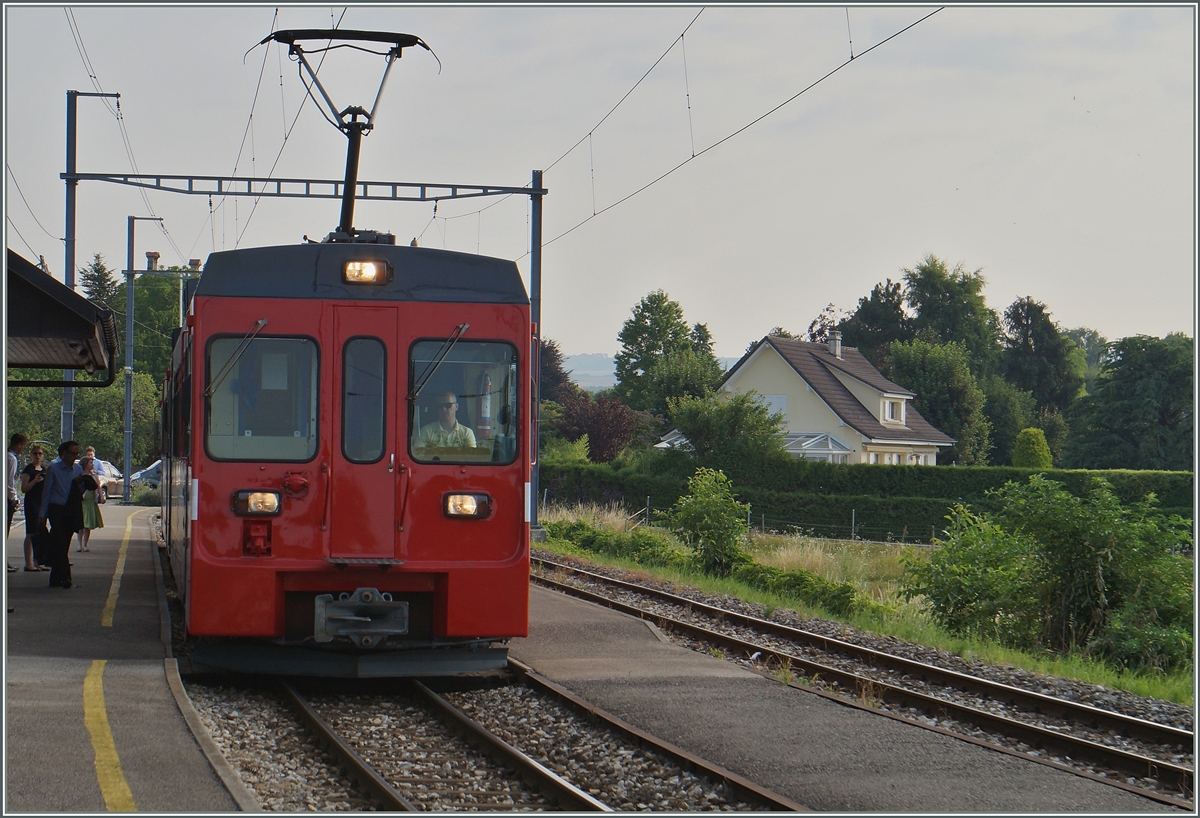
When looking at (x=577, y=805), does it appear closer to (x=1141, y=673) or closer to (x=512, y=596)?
(x=512, y=596)

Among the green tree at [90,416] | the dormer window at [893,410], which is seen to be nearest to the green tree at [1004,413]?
the dormer window at [893,410]

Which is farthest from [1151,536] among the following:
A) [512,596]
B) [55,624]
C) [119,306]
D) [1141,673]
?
[119,306]

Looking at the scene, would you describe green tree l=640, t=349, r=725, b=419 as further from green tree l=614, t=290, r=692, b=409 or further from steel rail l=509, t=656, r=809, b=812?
steel rail l=509, t=656, r=809, b=812

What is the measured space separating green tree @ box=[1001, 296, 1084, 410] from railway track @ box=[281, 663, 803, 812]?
82981 millimetres

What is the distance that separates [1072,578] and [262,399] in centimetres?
902

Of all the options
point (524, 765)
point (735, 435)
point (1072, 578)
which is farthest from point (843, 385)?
point (524, 765)

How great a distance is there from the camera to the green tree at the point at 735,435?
40875mm

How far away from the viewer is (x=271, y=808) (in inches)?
241

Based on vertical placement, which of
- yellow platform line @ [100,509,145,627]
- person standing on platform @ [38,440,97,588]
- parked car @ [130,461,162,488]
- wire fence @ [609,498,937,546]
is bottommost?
wire fence @ [609,498,937,546]

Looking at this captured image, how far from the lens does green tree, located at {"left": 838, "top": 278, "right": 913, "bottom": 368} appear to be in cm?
9025

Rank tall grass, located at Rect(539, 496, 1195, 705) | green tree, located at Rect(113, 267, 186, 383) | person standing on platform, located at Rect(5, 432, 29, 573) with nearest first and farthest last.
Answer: tall grass, located at Rect(539, 496, 1195, 705) → person standing on platform, located at Rect(5, 432, 29, 573) → green tree, located at Rect(113, 267, 186, 383)

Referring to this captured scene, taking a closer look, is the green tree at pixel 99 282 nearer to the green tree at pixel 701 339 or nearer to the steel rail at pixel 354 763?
the green tree at pixel 701 339

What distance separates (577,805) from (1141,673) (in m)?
7.83

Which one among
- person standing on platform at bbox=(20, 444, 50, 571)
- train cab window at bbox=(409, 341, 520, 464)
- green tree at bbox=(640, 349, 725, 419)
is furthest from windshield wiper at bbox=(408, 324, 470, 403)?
green tree at bbox=(640, 349, 725, 419)
